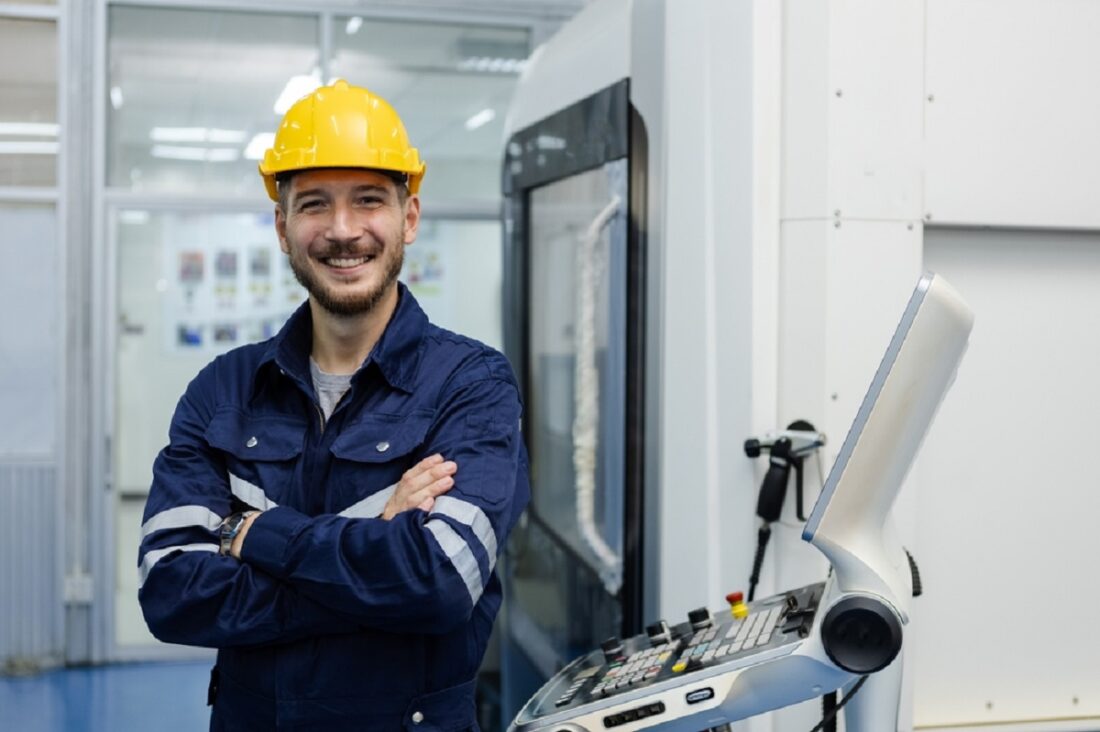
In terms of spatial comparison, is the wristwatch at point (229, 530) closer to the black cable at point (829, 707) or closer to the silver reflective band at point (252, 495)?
the silver reflective band at point (252, 495)

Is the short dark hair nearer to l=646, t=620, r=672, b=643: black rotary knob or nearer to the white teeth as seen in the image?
the white teeth

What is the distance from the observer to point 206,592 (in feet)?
5.22

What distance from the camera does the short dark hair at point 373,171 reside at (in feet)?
5.78

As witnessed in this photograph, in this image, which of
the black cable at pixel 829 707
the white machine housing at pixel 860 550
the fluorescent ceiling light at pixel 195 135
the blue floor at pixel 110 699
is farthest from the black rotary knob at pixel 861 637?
the fluorescent ceiling light at pixel 195 135

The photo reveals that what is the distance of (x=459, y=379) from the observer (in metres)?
1.75

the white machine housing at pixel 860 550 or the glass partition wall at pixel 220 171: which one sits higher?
the glass partition wall at pixel 220 171

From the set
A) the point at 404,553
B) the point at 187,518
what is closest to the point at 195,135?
the point at 187,518

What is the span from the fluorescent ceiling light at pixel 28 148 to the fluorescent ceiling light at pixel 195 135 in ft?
1.36

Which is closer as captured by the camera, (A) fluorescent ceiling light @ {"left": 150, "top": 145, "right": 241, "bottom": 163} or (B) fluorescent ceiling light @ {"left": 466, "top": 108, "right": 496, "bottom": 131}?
(A) fluorescent ceiling light @ {"left": 150, "top": 145, "right": 241, "bottom": 163}

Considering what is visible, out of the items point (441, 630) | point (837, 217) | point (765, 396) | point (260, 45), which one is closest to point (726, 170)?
point (837, 217)

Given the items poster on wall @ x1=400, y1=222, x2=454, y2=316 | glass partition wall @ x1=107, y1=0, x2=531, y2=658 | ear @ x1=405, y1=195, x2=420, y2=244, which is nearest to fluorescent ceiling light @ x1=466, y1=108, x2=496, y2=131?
glass partition wall @ x1=107, y1=0, x2=531, y2=658

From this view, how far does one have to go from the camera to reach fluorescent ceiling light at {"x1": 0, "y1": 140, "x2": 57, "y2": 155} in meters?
5.15

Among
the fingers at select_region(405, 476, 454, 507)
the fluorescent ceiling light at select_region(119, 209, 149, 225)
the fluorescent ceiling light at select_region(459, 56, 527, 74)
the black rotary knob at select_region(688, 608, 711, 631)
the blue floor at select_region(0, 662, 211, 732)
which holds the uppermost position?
the fluorescent ceiling light at select_region(459, 56, 527, 74)

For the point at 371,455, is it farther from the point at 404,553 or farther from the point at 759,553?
the point at 759,553
